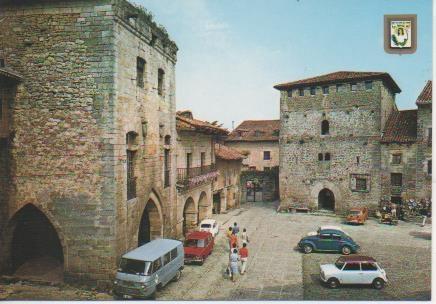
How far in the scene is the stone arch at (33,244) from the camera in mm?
13906

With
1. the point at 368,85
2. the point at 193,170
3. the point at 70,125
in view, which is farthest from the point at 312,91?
the point at 70,125

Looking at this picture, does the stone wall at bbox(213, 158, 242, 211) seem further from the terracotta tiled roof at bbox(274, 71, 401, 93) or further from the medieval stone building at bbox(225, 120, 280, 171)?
the terracotta tiled roof at bbox(274, 71, 401, 93)

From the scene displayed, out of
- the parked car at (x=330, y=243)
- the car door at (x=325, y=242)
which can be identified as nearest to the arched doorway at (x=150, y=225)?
the parked car at (x=330, y=243)

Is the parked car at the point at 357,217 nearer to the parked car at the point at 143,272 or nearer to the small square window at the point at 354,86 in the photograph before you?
the small square window at the point at 354,86

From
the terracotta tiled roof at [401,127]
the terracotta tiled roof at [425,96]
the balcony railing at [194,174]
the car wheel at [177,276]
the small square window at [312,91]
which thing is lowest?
the car wheel at [177,276]

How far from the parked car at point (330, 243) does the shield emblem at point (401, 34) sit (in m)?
8.71

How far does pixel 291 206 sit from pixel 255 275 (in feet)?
49.4

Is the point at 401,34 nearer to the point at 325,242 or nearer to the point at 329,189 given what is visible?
the point at 325,242

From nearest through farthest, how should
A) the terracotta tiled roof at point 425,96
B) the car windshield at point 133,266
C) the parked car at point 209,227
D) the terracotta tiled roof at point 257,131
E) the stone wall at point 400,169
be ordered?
the car windshield at point 133,266 < the parked car at point 209,227 < the terracotta tiled roof at point 425,96 < the stone wall at point 400,169 < the terracotta tiled roof at point 257,131

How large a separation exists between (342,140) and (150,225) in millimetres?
16010

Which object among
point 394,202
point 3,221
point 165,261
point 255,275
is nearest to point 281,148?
point 394,202

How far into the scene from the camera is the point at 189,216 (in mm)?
22250

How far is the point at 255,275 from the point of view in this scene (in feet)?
47.1

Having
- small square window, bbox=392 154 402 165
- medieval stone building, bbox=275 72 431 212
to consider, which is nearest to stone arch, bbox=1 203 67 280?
medieval stone building, bbox=275 72 431 212
